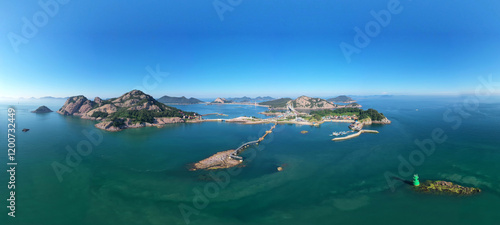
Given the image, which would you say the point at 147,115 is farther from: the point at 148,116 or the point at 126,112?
the point at 126,112

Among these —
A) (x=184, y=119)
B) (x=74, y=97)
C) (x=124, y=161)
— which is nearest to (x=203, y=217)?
(x=124, y=161)

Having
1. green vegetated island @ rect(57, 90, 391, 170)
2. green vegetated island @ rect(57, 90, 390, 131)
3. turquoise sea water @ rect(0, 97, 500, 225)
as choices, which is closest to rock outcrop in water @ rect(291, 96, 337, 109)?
green vegetated island @ rect(57, 90, 390, 131)

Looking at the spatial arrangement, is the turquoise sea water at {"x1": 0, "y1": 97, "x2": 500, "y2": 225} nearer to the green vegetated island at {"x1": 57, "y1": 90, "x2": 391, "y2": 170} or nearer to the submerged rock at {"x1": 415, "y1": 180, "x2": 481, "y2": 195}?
the submerged rock at {"x1": 415, "y1": 180, "x2": 481, "y2": 195}

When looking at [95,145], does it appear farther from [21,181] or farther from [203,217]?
[203,217]

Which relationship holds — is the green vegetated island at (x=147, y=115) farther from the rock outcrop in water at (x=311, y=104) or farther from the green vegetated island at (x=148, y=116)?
the rock outcrop in water at (x=311, y=104)

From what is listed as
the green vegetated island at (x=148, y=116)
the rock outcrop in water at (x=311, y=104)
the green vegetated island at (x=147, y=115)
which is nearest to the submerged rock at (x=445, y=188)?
the green vegetated island at (x=148, y=116)

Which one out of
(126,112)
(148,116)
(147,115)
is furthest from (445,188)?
(126,112)

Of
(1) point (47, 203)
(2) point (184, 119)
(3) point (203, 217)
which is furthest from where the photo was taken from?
(2) point (184, 119)
